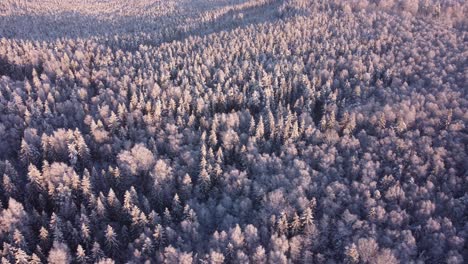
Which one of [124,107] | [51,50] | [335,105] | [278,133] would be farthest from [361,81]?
[51,50]

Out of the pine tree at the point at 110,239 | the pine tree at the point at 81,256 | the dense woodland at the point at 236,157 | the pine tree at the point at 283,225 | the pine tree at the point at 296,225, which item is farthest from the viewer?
the pine tree at the point at 296,225

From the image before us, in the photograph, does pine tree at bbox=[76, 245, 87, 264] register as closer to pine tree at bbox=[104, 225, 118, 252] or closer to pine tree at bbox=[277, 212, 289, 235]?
pine tree at bbox=[104, 225, 118, 252]

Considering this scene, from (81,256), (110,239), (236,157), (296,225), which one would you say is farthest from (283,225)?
(81,256)

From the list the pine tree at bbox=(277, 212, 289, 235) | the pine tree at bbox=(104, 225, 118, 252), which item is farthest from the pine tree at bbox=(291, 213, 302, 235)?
the pine tree at bbox=(104, 225, 118, 252)

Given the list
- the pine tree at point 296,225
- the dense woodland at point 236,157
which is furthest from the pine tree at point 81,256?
the pine tree at point 296,225

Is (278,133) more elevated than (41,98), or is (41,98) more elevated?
(41,98)

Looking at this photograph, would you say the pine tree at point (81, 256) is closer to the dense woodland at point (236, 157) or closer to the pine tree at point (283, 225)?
the dense woodland at point (236, 157)

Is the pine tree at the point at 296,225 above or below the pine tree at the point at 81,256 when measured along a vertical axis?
below

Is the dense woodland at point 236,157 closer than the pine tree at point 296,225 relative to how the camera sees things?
Yes

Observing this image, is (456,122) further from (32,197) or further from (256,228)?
(32,197)
